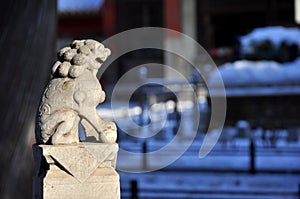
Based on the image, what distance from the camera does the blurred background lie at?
571 cm

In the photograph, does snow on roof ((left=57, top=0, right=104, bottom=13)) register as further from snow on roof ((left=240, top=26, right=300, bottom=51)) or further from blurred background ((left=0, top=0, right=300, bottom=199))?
snow on roof ((left=240, top=26, right=300, bottom=51))

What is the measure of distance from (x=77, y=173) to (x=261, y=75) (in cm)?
1152

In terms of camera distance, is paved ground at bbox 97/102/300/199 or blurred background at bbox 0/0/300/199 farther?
paved ground at bbox 97/102/300/199

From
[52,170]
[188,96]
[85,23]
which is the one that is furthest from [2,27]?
[85,23]

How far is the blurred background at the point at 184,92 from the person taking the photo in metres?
5.71

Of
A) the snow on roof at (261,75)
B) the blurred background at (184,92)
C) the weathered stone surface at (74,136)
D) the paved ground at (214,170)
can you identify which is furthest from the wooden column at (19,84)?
the snow on roof at (261,75)

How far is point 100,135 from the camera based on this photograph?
3.58 m

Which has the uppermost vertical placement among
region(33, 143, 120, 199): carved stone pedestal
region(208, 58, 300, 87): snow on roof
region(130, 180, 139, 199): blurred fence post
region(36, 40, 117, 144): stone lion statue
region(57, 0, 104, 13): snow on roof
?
region(57, 0, 104, 13): snow on roof

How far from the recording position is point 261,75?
14492 mm

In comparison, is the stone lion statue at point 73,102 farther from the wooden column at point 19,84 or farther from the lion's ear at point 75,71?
the wooden column at point 19,84

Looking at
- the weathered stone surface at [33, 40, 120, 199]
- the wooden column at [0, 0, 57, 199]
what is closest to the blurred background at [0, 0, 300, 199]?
the wooden column at [0, 0, 57, 199]

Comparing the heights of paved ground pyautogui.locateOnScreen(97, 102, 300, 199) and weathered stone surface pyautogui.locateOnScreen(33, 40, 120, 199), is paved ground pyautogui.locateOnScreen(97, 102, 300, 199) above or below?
below

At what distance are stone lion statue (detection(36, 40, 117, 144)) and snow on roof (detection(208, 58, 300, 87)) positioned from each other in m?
10.6

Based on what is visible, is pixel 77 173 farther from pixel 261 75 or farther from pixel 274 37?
pixel 274 37
